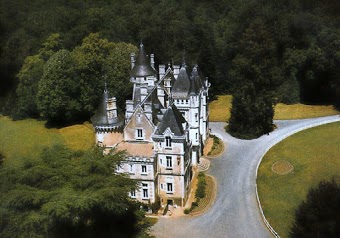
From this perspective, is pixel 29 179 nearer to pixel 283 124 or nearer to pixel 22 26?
pixel 283 124

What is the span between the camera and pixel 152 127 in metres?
47.2

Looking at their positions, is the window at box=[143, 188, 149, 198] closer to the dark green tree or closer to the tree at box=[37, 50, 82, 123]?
the tree at box=[37, 50, 82, 123]

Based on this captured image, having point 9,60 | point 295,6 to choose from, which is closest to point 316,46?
point 295,6

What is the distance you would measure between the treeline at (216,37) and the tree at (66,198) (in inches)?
1510

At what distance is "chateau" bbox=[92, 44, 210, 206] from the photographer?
45.1m

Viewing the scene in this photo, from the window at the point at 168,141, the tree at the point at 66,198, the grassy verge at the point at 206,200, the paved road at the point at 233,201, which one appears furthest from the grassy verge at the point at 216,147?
the tree at the point at 66,198

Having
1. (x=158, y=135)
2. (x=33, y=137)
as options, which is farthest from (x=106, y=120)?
(x=33, y=137)

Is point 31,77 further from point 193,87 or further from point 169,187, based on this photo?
point 169,187

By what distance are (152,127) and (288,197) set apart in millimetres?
15087

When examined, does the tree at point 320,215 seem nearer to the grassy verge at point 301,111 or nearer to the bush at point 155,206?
the bush at point 155,206

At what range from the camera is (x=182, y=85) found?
177 ft

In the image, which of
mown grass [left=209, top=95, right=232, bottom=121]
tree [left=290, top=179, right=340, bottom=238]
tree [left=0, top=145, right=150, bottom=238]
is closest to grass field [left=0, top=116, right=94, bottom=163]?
mown grass [left=209, top=95, right=232, bottom=121]

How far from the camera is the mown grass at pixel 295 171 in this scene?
44.4m

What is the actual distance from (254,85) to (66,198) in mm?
42642
